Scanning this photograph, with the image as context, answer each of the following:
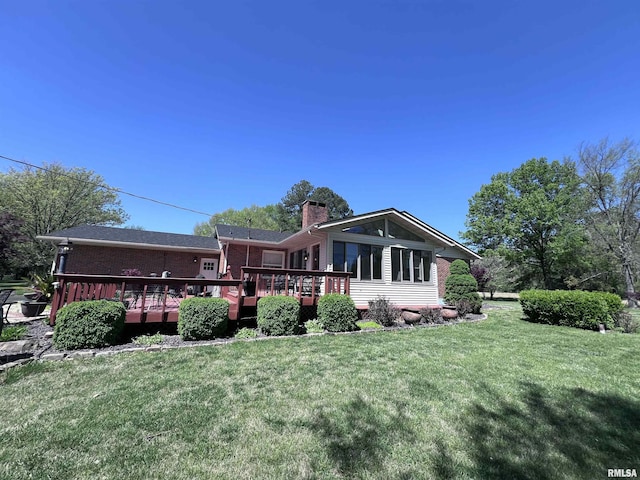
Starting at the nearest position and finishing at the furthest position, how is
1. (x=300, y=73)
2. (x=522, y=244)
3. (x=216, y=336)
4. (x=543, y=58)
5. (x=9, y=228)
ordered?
(x=216, y=336) < (x=543, y=58) < (x=300, y=73) < (x=9, y=228) < (x=522, y=244)

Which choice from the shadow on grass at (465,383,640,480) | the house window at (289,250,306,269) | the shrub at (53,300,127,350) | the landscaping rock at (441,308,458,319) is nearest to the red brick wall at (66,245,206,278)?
the house window at (289,250,306,269)

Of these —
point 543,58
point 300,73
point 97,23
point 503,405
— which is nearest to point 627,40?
point 543,58

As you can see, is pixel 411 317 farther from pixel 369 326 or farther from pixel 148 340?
pixel 148 340

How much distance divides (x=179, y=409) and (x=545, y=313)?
40.7 ft

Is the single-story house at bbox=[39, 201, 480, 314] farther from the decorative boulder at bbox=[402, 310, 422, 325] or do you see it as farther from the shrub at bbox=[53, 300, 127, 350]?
the shrub at bbox=[53, 300, 127, 350]

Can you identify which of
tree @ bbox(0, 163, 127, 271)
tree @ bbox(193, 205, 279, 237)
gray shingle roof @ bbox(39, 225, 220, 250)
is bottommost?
gray shingle roof @ bbox(39, 225, 220, 250)

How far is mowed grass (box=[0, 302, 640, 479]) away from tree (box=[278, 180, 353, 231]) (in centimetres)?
3609

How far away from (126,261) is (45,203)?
17868 millimetres

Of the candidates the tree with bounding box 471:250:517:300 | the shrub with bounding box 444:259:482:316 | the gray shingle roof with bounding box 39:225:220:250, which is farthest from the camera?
the tree with bounding box 471:250:517:300

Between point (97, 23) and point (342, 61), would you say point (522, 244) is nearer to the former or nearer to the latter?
point (342, 61)

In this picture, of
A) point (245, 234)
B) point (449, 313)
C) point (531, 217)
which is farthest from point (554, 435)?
point (531, 217)

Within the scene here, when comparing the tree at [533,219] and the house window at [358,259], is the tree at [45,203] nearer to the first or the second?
the house window at [358,259]

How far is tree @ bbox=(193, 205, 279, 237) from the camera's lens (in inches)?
1687

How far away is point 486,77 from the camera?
12.3 metres
